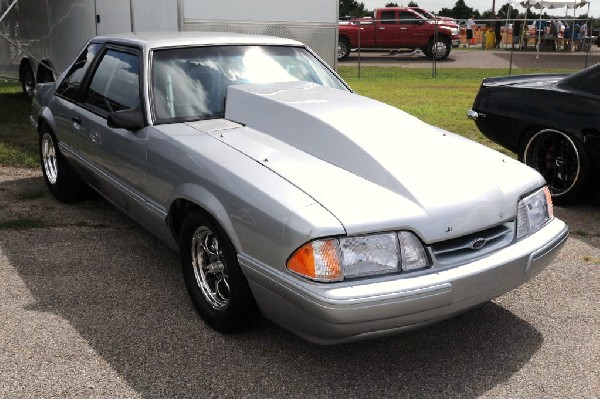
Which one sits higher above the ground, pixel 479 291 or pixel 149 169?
pixel 149 169

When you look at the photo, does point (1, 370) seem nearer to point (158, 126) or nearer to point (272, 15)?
point (158, 126)

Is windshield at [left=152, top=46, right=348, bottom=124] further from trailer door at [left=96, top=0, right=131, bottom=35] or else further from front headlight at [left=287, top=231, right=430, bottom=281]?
trailer door at [left=96, top=0, right=131, bottom=35]

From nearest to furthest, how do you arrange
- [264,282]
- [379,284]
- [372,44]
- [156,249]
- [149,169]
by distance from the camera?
1. [379,284]
2. [264,282]
3. [149,169]
4. [156,249]
5. [372,44]

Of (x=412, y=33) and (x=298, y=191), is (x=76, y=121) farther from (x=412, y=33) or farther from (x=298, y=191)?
(x=412, y=33)

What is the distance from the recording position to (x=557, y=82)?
6.19 metres

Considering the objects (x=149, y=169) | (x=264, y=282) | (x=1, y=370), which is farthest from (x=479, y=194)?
(x=1, y=370)

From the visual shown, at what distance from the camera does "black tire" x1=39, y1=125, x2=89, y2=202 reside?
5422 millimetres

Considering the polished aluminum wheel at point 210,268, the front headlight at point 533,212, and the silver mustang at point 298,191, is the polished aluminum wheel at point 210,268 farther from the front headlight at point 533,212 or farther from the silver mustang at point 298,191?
the front headlight at point 533,212

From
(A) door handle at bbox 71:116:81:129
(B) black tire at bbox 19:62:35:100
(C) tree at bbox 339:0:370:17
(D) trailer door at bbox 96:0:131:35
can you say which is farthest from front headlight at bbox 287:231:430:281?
(C) tree at bbox 339:0:370:17

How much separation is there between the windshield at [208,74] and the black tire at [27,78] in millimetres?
8431

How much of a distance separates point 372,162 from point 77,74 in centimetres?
290

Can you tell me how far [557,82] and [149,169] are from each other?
4.11 m

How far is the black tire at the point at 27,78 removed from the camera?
1177cm

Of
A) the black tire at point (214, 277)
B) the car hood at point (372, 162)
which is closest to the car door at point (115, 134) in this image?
the car hood at point (372, 162)
